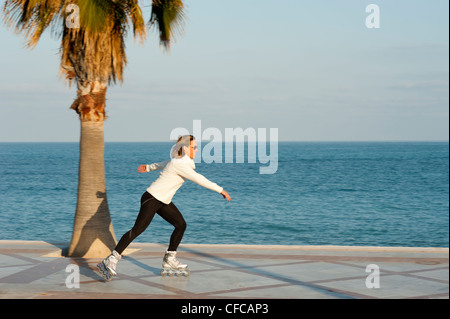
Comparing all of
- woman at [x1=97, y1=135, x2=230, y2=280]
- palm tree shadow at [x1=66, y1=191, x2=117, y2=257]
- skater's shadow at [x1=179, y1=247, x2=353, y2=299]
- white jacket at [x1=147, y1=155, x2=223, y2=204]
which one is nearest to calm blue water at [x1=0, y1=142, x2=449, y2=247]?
palm tree shadow at [x1=66, y1=191, x2=117, y2=257]

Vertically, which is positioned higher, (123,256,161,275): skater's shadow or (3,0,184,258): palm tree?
(3,0,184,258): palm tree

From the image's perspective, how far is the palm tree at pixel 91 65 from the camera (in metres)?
11.1

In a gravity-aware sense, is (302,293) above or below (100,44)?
below

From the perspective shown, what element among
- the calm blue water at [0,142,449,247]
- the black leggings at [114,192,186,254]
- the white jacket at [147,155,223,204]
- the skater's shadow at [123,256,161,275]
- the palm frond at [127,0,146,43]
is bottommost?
the calm blue water at [0,142,449,247]

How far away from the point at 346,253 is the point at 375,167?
9545cm

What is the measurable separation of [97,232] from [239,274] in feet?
10.7

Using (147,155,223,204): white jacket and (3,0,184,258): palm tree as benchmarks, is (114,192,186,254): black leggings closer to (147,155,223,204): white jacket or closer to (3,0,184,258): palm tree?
(147,155,223,204): white jacket

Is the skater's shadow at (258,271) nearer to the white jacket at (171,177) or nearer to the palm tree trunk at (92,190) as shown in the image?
the palm tree trunk at (92,190)

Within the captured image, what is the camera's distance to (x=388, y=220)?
4041 cm

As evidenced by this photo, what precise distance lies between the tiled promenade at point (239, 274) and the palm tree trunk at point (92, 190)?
1.85 feet

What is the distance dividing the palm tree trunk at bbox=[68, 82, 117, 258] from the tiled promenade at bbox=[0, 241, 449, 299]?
1.85 ft

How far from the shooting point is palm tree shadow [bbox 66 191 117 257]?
11.2 metres

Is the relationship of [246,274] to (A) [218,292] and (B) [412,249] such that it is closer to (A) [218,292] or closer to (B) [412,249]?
(A) [218,292]
